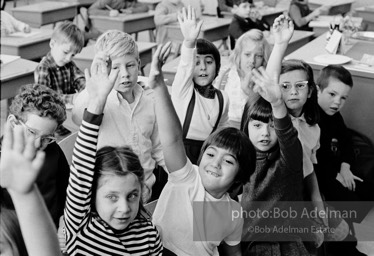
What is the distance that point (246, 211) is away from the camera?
2.02m

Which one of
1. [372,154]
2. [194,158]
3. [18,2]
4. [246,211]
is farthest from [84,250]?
[18,2]

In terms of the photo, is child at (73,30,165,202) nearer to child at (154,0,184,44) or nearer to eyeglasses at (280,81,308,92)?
eyeglasses at (280,81,308,92)

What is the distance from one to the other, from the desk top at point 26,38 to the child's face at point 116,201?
3.17m

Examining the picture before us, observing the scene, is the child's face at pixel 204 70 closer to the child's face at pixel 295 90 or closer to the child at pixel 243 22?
the child's face at pixel 295 90

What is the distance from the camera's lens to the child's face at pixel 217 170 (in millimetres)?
1745

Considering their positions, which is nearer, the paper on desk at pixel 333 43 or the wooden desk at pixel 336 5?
the paper on desk at pixel 333 43

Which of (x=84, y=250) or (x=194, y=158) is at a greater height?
(x=84, y=250)

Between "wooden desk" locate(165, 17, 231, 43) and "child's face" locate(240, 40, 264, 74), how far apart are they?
257 centimetres

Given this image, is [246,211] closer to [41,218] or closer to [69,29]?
[41,218]

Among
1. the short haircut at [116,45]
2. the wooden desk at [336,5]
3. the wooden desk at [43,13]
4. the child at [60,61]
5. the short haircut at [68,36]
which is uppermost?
the short haircut at [116,45]

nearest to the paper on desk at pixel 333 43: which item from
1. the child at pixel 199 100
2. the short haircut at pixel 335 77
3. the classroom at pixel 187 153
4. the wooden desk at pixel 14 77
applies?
the classroom at pixel 187 153

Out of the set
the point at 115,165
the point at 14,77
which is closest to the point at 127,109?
the point at 115,165

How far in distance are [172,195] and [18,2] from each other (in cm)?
863

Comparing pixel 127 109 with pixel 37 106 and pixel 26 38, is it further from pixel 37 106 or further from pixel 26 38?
pixel 26 38
